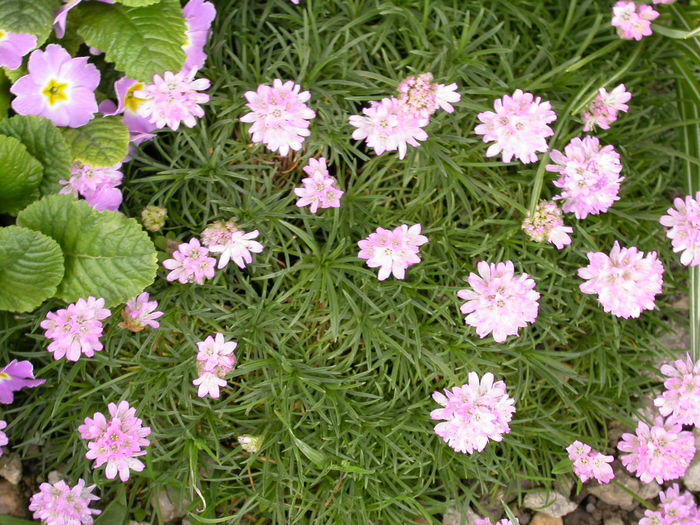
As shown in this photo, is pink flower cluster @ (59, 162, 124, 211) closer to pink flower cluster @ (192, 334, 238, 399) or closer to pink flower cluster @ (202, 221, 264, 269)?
pink flower cluster @ (202, 221, 264, 269)

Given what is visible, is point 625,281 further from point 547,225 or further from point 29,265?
point 29,265

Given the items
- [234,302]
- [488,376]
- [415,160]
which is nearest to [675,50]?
[415,160]

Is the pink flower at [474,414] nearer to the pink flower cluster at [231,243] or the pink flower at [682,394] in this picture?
the pink flower at [682,394]

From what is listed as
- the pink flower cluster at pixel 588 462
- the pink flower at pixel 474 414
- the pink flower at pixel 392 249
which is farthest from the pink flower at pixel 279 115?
the pink flower cluster at pixel 588 462

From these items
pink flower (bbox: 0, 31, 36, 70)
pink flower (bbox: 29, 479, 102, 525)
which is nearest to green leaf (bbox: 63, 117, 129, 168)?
pink flower (bbox: 0, 31, 36, 70)

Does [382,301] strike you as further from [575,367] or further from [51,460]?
[51,460]

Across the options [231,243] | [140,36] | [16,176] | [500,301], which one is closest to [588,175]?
[500,301]
